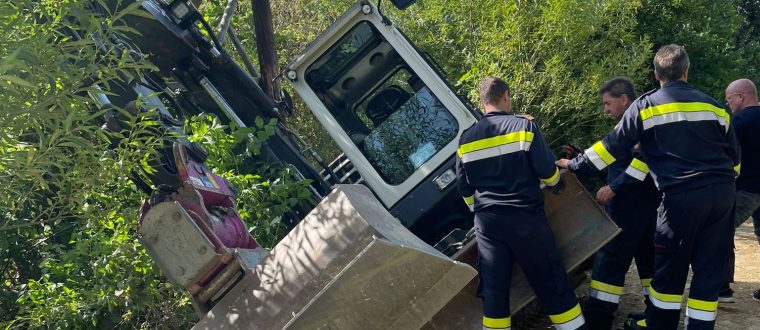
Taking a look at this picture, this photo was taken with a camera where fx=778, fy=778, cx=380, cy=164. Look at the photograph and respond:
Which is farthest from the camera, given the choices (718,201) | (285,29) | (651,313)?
(285,29)

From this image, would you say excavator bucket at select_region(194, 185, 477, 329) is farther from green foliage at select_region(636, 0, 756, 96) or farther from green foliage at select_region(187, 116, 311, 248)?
green foliage at select_region(636, 0, 756, 96)

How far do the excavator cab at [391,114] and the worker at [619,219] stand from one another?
0.88 metres

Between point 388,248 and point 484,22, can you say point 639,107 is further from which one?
point 484,22

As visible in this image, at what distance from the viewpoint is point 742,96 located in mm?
5668

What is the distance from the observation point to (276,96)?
260 inches

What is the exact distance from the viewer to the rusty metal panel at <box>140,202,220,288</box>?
3.48 meters

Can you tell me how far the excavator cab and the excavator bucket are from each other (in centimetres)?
124

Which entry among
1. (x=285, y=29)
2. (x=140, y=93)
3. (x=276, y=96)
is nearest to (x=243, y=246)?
(x=140, y=93)

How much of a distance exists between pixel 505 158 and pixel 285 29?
7110 mm

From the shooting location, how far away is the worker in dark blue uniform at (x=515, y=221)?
424cm

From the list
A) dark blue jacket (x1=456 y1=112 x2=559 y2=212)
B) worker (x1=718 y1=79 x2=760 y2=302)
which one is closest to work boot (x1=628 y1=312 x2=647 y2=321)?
worker (x1=718 y1=79 x2=760 y2=302)

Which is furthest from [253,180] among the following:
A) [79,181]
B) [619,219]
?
[619,219]

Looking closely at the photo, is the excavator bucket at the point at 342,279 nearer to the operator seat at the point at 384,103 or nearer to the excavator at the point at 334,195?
the excavator at the point at 334,195

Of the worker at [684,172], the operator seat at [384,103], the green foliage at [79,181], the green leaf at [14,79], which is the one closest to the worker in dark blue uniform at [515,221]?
the worker at [684,172]
